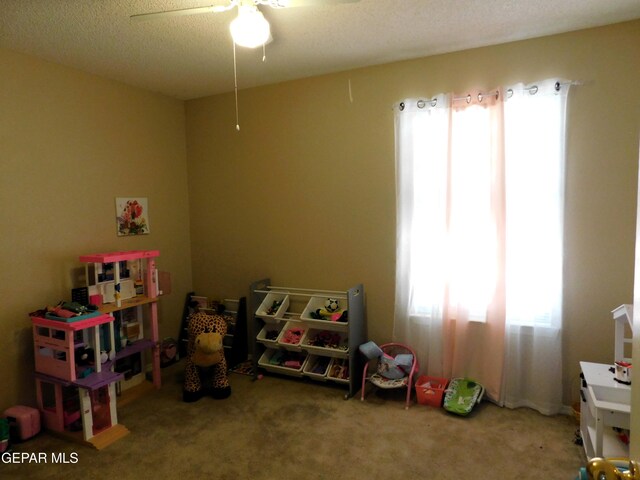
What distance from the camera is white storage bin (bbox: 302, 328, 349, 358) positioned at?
9.86 ft

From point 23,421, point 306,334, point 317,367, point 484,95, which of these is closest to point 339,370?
point 317,367

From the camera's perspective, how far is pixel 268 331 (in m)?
3.43

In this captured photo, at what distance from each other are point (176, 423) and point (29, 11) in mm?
2585

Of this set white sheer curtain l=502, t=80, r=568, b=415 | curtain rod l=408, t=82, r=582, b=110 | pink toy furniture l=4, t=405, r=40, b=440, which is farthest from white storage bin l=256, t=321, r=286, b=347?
curtain rod l=408, t=82, r=582, b=110

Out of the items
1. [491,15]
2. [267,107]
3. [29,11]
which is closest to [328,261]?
[267,107]

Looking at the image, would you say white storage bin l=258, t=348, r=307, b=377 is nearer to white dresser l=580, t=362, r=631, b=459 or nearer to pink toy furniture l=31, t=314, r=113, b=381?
pink toy furniture l=31, t=314, r=113, b=381

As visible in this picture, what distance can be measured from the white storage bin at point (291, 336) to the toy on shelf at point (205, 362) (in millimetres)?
477

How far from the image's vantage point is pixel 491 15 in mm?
2252

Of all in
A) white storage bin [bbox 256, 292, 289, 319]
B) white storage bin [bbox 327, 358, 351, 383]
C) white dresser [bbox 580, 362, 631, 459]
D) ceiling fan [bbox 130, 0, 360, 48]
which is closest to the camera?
ceiling fan [bbox 130, 0, 360, 48]

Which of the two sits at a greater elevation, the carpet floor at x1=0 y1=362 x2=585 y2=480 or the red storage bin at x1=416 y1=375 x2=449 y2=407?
the red storage bin at x1=416 y1=375 x2=449 y2=407

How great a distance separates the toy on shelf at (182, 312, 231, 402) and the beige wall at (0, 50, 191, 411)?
36.3 inches

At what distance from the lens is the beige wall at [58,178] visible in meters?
2.58

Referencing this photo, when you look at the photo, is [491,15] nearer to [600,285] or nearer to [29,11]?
[600,285]

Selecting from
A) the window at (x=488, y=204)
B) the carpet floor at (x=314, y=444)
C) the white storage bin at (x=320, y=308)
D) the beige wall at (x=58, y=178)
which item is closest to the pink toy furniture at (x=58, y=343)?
the beige wall at (x=58, y=178)
